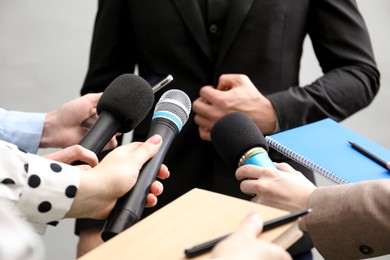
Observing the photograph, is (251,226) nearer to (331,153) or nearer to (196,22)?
(331,153)

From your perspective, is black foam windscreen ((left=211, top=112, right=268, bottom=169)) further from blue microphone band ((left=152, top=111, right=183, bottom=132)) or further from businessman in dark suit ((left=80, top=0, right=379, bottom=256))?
businessman in dark suit ((left=80, top=0, right=379, bottom=256))

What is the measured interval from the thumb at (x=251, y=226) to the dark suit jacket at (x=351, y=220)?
235 mm

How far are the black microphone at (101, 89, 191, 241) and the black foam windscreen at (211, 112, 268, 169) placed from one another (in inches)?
2.3

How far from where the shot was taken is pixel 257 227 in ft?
1.53

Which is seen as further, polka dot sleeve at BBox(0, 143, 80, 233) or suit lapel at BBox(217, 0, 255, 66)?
suit lapel at BBox(217, 0, 255, 66)

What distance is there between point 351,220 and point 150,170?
0.80 ft

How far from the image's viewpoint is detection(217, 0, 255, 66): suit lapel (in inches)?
Answer: 44.1

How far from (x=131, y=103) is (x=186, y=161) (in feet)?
1.47

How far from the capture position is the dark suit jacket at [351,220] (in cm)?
67

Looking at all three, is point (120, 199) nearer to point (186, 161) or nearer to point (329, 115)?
point (186, 161)

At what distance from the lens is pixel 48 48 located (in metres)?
2.36

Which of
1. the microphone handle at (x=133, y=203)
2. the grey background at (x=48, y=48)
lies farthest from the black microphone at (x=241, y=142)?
the grey background at (x=48, y=48)

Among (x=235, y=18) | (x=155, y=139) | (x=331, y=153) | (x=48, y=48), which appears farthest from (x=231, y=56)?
(x=48, y=48)

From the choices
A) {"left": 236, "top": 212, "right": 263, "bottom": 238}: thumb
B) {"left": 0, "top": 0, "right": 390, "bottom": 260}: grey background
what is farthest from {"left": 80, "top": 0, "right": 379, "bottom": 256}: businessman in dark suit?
{"left": 0, "top": 0, "right": 390, "bottom": 260}: grey background
